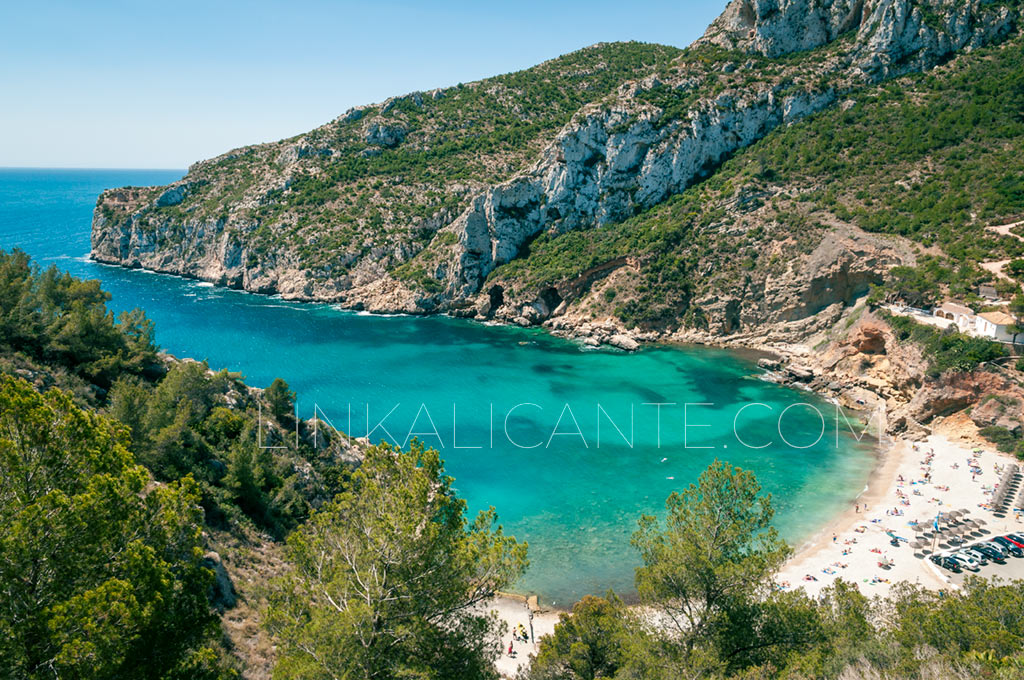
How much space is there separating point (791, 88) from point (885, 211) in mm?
23406

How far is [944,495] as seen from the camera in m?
29.4

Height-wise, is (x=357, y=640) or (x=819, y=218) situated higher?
(x=819, y=218)

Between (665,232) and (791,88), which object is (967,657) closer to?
(665,232)

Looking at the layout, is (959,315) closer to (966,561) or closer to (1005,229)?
(1005,229)

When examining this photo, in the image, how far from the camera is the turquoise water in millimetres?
28891

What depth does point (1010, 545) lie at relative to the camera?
24531 mm

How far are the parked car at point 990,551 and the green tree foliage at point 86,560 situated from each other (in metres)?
30.0

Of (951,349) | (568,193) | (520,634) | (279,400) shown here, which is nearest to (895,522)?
(951,349)

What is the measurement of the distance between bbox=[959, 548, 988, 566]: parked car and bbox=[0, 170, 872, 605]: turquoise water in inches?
224

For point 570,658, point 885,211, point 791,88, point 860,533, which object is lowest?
point 860,533

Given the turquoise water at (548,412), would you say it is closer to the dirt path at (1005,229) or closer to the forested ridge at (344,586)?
the forested ridge at (344,586)

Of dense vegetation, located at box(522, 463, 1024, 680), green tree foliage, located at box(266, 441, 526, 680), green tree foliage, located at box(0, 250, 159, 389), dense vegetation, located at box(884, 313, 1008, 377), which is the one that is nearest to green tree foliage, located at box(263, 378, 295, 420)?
green tree foliage, located at box(0, 250, 159, 389)

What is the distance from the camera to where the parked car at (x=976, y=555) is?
2359 centimetres

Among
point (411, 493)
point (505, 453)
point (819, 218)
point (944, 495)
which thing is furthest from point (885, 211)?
point (411, 493)
